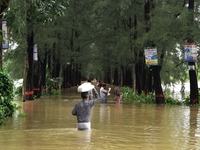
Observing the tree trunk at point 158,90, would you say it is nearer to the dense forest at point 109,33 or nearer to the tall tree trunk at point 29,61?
the dense forest at point 109,33

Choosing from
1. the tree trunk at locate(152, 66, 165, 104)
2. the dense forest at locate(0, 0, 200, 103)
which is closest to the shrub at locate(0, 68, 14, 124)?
the dense forest at locate(0, 0, 200, 103)

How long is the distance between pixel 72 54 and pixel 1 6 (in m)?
37.4

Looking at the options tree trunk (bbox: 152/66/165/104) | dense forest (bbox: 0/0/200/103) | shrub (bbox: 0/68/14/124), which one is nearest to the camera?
shrub (bbox: 0/68/14/124)

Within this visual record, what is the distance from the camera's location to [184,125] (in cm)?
1480

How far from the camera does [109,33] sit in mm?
38156

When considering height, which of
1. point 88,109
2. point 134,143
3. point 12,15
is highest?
point 12,15

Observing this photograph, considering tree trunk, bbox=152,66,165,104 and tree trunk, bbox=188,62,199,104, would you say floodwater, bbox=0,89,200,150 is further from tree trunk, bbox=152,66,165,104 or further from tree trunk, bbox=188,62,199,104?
tree trunk, bbox=152,66,165,104

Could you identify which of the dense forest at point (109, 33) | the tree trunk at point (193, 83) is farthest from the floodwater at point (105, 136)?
the tree trunk at point (193, 83)

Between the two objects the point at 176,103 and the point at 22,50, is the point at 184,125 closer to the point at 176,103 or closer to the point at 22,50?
the point at 176,103

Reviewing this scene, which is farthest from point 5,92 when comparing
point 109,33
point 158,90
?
point 109,33

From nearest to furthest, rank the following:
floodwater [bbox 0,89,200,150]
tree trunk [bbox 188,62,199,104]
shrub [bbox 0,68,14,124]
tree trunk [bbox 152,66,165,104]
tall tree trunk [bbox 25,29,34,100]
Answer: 1. floodwater [bbox 0,89,200,150]
2. shrub [bbox 0,68,14,124]
3. tree trunk [bbox 188,62,199,104]
4. tree trunk [bbox 152,66,165,104]
5. tall tree trunk [bbox 25,29,34,100]

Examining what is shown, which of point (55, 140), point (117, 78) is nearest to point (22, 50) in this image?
point (55, 140)

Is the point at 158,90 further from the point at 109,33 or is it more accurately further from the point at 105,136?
the point at 105,136

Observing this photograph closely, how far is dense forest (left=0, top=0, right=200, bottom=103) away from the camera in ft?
55.5
